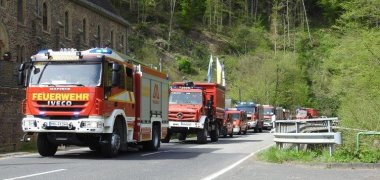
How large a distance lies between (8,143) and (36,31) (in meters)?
18.7

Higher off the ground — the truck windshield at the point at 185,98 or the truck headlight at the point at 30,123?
the truck windshield at the point at 185,98

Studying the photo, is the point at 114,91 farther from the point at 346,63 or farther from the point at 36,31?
the point at 36,31

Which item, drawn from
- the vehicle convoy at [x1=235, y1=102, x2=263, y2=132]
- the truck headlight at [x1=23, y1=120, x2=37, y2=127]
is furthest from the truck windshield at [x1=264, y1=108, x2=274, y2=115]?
the truck headlight at [x1=23, y1=120, x2=37, y2=127]

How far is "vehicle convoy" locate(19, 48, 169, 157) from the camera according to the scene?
659 inches

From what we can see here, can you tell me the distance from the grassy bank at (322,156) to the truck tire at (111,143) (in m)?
4.44

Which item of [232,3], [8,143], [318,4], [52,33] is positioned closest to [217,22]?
[232,3]

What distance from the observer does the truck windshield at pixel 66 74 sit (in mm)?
16906

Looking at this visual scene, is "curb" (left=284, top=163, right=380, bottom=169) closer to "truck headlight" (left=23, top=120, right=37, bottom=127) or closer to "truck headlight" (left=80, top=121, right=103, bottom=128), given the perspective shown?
"truck headlight" (left=80, top=121, right=103, bottom=128)

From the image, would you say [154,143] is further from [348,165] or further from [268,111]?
[268,111]

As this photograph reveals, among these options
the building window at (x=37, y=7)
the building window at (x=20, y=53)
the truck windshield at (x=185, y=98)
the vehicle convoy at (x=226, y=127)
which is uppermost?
the building window at (x=37, y=7)

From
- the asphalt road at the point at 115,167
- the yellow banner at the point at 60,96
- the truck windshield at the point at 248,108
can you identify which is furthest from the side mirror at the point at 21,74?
the truck windshield at the point at 248,108

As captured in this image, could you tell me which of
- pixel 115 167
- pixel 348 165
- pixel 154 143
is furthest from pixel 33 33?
pixel 348 165

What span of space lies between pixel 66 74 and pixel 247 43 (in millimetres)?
81181

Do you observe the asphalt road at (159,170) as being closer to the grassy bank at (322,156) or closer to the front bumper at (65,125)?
the grassy bank at (322,156)
